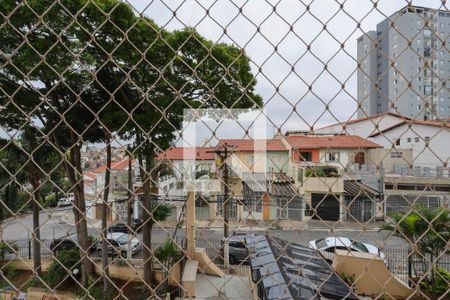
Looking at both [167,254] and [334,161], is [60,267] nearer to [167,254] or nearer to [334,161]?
[167,254]

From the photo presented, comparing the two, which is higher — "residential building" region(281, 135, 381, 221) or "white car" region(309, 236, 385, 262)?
"residential building" region(281, 135, 381, 221)

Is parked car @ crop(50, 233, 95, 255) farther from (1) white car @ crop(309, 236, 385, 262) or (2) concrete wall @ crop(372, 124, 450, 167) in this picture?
(2) concrete wall @ crop(372, 124, 450, 167)

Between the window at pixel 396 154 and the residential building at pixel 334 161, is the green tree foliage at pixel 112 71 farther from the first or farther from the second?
the window at pixel 396 154

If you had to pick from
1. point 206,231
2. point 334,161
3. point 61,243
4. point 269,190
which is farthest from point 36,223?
point 334,161

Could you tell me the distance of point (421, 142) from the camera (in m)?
1.15

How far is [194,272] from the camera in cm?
596

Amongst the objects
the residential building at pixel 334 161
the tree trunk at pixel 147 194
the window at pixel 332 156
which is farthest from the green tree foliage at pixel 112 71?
the window at pixel 332 156

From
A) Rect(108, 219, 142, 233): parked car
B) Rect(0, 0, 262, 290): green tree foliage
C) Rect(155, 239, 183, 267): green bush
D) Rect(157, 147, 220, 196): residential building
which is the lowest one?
Rect(155, 239, 183, 267): green bush

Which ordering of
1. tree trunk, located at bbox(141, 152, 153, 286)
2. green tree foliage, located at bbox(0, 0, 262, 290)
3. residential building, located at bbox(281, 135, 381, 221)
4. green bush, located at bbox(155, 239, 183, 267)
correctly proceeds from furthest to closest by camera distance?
green bush, located at bbox(155, 239, 183, 267) → green tree foliage, located at bbox(0, 0, 262, 290) → tree trunk, located at bbox(141, 152, 153, 286) → residential building, located at bbox(281, 135, 381, 221)

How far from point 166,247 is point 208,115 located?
4789mm

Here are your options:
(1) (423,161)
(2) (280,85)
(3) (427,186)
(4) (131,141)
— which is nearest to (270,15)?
(2) (280,85)

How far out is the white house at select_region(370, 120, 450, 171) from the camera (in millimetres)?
1005

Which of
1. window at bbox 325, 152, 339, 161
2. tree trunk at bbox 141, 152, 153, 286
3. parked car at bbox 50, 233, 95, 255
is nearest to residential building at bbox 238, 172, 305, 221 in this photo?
window at bbox 325, 152, 339, 161

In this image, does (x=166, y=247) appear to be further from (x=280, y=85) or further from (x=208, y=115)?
(x=280, y=85)
